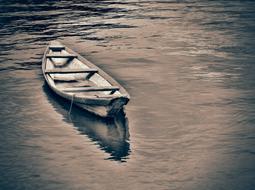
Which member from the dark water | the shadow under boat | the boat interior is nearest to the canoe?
the boat interior

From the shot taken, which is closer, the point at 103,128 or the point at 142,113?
the point at 103,128

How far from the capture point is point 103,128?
13453 millimetres

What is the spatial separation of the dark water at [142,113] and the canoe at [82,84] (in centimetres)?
48

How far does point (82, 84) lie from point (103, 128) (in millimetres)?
3424

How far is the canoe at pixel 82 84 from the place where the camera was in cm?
1338

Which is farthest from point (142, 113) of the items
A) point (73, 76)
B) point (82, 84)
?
point (73, 76)

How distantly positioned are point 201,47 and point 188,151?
1140 cm

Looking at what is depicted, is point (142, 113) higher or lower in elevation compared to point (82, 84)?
lower

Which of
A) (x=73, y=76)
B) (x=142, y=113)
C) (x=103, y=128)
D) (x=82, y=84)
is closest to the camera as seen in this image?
(x=103, y=128)

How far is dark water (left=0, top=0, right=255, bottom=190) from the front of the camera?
10945 millimetres

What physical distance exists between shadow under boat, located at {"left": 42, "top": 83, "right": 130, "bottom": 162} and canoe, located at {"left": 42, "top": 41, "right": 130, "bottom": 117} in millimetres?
246

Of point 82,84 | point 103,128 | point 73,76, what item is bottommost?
point 103,128

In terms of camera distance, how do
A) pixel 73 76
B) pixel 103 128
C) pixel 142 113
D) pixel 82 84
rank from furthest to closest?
pixel 73 76, pixel 82 84, pixel 142 113, pixel 103 128

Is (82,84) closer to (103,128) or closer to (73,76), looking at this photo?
→ (73,76)
